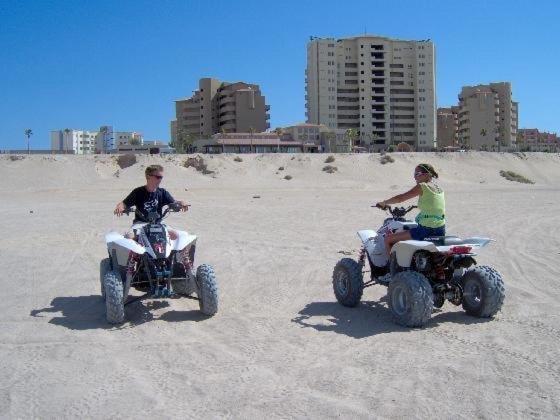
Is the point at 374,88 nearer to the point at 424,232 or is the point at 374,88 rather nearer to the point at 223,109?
the point at 223,109

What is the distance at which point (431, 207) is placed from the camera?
22.2 ft

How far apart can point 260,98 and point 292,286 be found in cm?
11080

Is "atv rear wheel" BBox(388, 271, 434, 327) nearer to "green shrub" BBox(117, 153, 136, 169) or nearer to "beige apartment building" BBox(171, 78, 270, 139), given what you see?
"green shrub" BBox(117, 153, 136, 169)

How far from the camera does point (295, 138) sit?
99062 millimetres

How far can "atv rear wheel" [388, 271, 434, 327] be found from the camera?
629 cm

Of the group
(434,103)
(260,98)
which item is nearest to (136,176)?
(260,98)

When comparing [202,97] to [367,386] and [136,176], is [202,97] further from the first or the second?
[367,386]

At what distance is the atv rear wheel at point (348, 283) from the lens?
743 cm

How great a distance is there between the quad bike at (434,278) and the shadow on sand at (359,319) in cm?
15

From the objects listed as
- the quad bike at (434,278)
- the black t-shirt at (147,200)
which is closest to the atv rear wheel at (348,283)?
the quad bike at (434,278)

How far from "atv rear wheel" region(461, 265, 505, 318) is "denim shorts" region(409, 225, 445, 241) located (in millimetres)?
577

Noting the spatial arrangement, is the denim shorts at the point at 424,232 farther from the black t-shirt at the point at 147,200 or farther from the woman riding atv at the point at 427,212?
the black t-shirt at the point at 147,200

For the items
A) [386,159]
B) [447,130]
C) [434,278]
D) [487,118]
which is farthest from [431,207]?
[447,130]

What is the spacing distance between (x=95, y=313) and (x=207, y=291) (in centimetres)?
152
